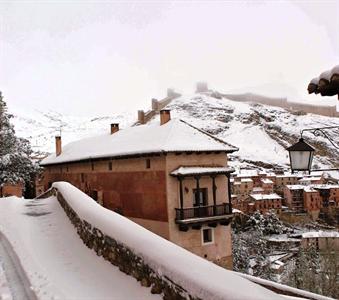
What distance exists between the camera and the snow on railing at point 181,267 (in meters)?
4.01

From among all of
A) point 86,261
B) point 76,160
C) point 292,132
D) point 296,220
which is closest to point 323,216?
point 296,220

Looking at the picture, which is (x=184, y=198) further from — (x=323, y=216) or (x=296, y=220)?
(x=323, y=216)

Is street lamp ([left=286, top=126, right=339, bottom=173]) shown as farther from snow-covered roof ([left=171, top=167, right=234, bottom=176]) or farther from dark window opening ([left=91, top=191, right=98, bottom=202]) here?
dark window opening ([left=91, top=191, right=98, bottom=202])

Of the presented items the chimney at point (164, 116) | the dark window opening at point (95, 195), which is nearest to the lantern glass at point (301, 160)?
the chimney at point (164, 116)

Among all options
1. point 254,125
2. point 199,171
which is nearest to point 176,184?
point 199,171

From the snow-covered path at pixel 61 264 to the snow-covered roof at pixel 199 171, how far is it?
5.96m

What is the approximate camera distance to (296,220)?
233 feet

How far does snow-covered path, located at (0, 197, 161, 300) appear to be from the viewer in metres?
5.91

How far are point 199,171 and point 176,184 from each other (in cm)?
116

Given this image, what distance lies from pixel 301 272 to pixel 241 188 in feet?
185

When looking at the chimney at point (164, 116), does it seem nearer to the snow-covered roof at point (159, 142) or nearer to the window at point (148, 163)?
the snow-covered roof at point (159, 142)

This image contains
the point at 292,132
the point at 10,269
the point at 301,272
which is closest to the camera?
the point at 10,269

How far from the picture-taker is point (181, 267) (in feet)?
→ 15.9

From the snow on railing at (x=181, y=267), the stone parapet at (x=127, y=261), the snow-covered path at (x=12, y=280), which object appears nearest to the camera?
the snow on railing at (x=181, y=267)
